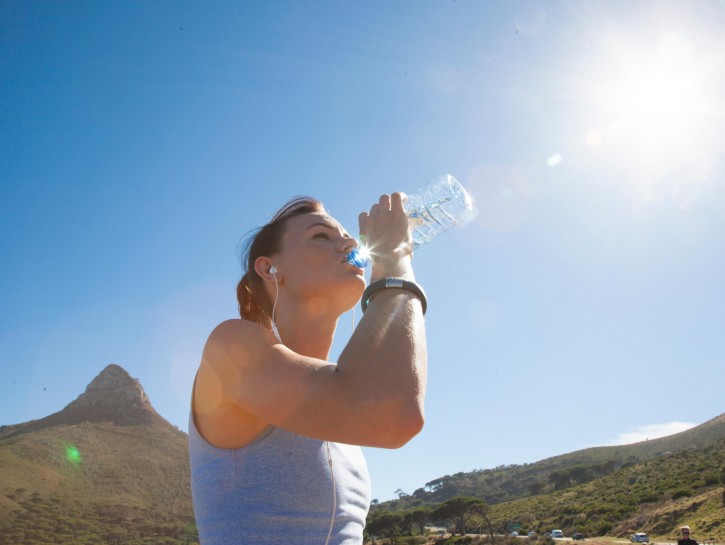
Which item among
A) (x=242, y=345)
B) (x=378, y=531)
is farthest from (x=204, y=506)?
(x=378, y=531)

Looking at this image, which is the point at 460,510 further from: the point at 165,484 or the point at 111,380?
the point at 111,380

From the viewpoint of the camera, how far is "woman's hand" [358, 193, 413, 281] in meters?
1.75

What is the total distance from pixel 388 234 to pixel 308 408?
77 centimetres

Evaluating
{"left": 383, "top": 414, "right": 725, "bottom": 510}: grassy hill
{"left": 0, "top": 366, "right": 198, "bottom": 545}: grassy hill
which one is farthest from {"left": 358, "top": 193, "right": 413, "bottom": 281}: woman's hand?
{"left": 383, "top": 414, "right": 725, "bottom": 510}: grassy hill

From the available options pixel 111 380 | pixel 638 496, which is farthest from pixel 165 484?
pixel 638 496

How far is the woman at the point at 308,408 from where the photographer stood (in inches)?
51.6

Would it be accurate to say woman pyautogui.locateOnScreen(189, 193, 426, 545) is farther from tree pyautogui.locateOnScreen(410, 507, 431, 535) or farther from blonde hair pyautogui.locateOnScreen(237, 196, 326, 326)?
tree pyautogui.locateOnScreen(410, 507, 431, 535)

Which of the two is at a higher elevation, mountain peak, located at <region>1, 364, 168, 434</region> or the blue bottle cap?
mountain peak, located at <region>1, 364, 168, 434</region>

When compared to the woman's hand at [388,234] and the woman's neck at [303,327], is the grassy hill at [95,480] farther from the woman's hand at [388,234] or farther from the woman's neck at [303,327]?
the woman's hand at [388,234]

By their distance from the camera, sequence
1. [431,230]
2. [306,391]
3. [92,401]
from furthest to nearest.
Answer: [92,401] → [431,230] → [306,391]

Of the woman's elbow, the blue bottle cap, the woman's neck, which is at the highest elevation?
the blue bottle cap

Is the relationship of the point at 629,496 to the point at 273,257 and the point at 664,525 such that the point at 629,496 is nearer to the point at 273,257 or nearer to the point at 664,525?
the point at 664,525

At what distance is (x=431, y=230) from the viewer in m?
4.81

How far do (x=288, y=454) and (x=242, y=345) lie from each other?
37 centimetres
